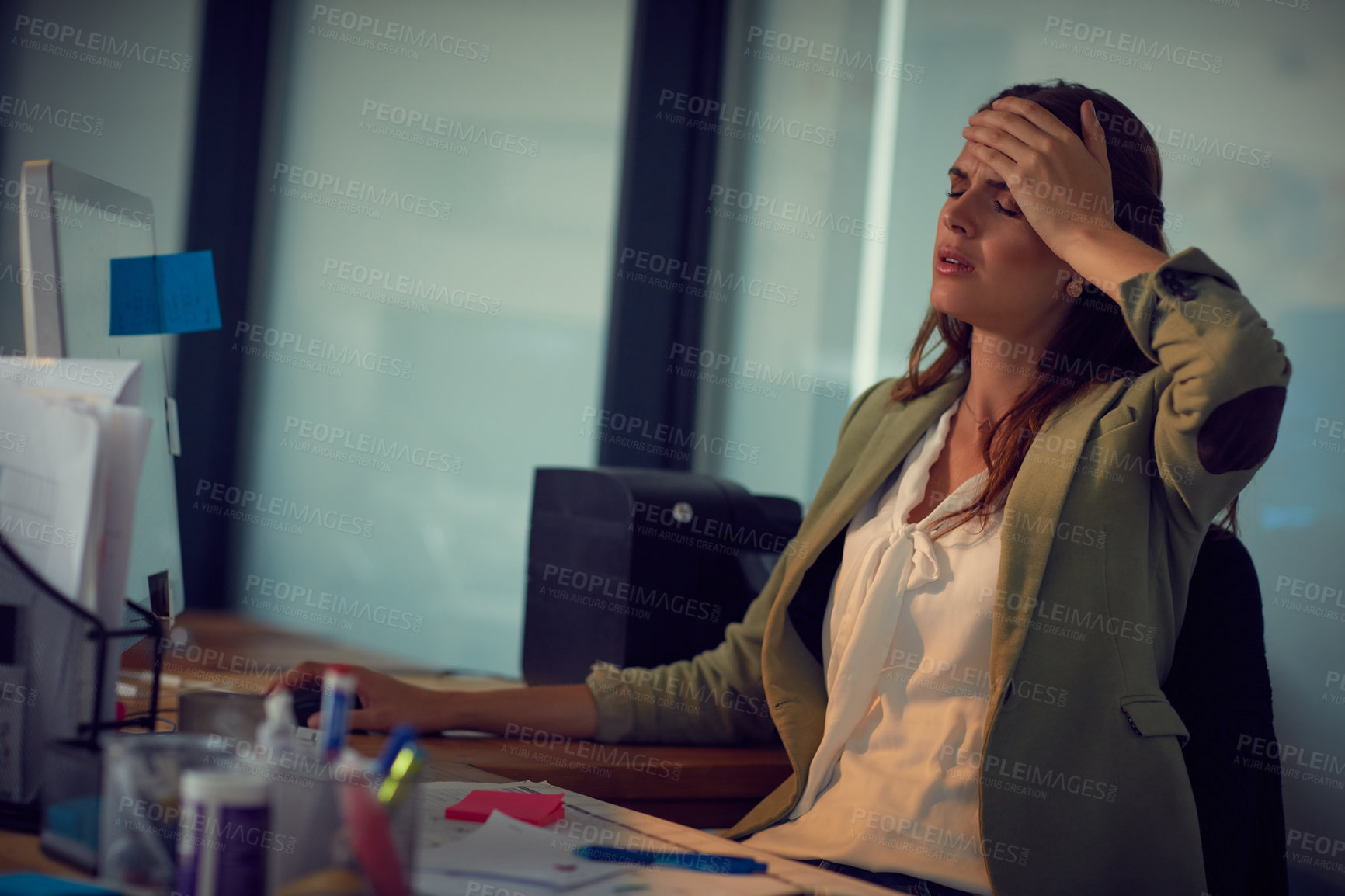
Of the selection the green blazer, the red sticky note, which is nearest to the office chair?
the green blazer

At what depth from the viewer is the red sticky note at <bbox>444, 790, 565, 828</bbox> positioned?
38.5 inches

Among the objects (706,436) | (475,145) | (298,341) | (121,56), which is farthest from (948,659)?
(121,56)

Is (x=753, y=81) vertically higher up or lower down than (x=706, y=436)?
higher up

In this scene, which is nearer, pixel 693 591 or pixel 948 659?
pixel 948 659

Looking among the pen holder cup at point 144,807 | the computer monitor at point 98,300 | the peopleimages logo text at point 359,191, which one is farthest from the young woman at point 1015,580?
the peopleimages logo text at point 359,191

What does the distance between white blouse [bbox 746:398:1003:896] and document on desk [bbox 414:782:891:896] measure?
1.12 ft

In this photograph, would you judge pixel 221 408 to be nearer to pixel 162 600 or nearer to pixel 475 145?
pixel 475 145

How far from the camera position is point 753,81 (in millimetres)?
2836

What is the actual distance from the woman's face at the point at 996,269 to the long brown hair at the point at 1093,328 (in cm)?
3

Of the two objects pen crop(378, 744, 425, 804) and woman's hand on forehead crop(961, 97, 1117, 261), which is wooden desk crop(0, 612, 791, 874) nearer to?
pen crop(378, 744, 425, 804)

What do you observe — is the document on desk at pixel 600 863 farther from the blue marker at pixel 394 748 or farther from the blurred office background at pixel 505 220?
the blurred office background at pixel 505 220

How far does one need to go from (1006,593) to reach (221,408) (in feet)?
9.34

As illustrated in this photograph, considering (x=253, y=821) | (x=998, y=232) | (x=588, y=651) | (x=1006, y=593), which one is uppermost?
(x=998, y=232)

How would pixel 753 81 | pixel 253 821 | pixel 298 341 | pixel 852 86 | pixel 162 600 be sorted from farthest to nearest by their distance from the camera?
1. pixel 298 341
2. pixel 753 81
3. pixel 852 86
4. pixel 162 600
5. pixel 253 821
